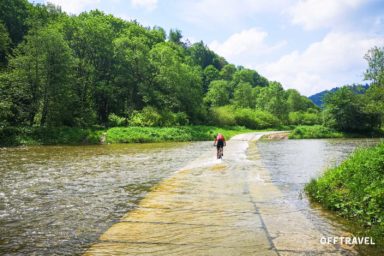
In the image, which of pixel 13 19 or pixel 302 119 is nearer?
pixel 13 19

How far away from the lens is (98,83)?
184 ft

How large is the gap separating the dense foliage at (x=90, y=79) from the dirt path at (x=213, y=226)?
30.8 m

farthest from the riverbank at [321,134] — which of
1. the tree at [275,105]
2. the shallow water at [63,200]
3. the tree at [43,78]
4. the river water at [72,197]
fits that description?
the shallow water at [63,200]

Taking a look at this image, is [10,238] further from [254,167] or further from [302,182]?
[254,167]

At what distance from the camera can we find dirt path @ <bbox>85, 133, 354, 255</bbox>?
21.4 feet

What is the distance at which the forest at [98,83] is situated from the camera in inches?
1550

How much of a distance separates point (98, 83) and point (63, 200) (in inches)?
1892

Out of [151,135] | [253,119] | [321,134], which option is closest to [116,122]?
[151,135]

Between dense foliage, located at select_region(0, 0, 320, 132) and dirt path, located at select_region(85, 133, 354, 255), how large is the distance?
30.8 meters

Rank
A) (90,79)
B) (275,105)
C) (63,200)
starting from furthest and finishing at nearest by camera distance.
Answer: (275,105) → (90,79) → (63,200)

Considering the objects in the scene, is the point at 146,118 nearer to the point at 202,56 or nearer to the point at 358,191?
the point at 358,191

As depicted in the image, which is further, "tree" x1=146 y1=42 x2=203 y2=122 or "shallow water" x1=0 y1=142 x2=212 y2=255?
"tree" x1=146 y1=42 x2=203 y2=122

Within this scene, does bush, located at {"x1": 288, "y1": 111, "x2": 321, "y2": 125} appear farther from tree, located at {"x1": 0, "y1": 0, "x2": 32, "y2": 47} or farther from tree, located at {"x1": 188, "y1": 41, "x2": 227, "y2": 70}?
tree, located at {"x1": 0, "y1": 0, "x2": 32, "y2": 47}

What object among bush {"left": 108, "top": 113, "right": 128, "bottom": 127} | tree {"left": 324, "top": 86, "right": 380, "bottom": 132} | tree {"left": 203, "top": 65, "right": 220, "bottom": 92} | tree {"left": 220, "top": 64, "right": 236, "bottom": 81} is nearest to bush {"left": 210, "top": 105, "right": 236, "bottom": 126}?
tree {"left": 324, "top": 86, "right": 380, "bottom": 132}
